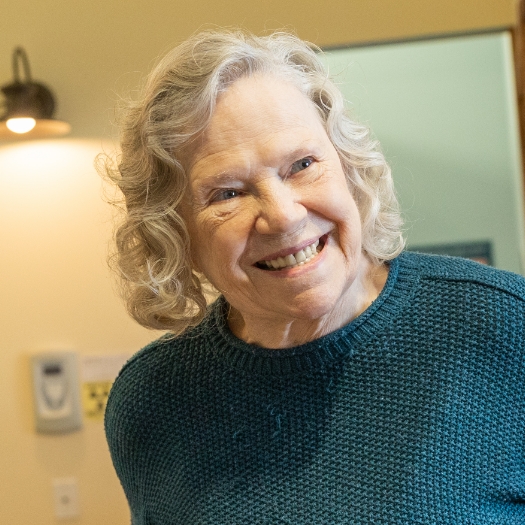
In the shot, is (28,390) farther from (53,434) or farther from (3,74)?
(3,74)

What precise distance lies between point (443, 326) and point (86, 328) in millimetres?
1413

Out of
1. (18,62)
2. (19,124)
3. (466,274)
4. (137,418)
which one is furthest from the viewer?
(18,62)

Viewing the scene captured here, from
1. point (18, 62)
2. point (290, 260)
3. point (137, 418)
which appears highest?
point (18, 62)

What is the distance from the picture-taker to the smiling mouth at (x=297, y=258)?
993 mm

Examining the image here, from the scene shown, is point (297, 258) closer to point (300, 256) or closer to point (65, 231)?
point (300, 256)

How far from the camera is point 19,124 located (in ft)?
6.51

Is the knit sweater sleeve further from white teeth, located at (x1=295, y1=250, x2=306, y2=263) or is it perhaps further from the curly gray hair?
white teeth, located at (x1=295, y1=250, x2=306, y2=263)

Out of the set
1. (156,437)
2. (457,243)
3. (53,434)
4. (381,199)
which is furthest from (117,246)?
(457,243)

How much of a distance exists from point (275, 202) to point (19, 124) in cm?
127

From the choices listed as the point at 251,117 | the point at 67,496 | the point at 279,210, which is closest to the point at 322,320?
the point at 279,210

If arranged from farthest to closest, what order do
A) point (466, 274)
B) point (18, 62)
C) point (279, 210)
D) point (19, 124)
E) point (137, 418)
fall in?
point (18, 62), point (19, 124), point (137, 418), point (466, 274), point (279, 210)

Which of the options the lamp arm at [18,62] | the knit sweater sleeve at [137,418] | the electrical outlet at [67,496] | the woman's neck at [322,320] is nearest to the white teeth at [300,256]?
the woman's neck at [322,320]

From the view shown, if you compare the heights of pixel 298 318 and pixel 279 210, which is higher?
pixel 279 210

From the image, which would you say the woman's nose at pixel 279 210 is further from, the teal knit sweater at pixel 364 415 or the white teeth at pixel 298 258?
the teal knit sweater at pixel 364 415
